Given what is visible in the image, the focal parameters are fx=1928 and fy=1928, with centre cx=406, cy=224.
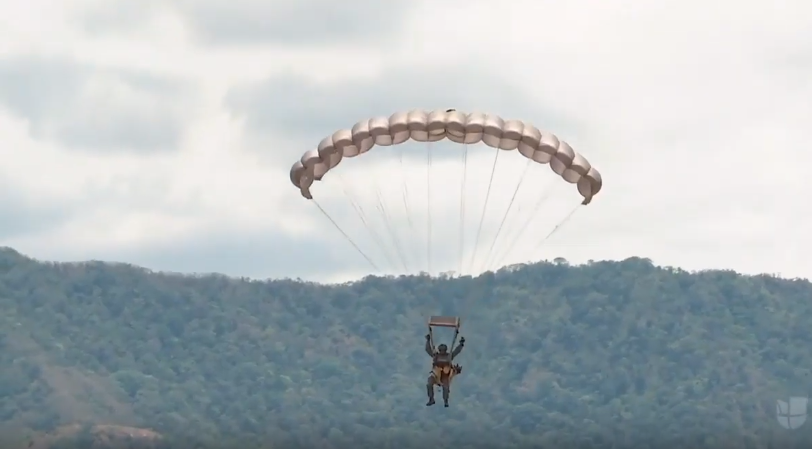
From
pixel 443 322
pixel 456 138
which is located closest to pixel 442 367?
pixel 443 322

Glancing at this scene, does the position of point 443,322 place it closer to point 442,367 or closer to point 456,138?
point 442,367

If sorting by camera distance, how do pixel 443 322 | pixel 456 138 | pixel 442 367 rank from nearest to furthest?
pixel 443 322
pixel 442 367
pixel 456 138

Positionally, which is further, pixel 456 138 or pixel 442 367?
pixel 456 138

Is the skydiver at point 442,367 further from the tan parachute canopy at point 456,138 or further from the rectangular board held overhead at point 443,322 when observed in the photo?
the tan parachute canopy at point 456,138

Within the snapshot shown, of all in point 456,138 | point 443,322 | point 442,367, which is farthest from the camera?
point 456,138

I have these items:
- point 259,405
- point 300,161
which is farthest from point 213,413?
point 300,161

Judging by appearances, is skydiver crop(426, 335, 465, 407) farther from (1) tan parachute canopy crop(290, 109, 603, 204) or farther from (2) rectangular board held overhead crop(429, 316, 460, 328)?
(1) tan parachute canopy crop(290, 109, 603, 204)

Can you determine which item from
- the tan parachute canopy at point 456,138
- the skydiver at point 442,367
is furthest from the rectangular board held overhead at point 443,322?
the tan parachute canopy at point 456,138

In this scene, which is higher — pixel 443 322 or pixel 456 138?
pixel 456 138
